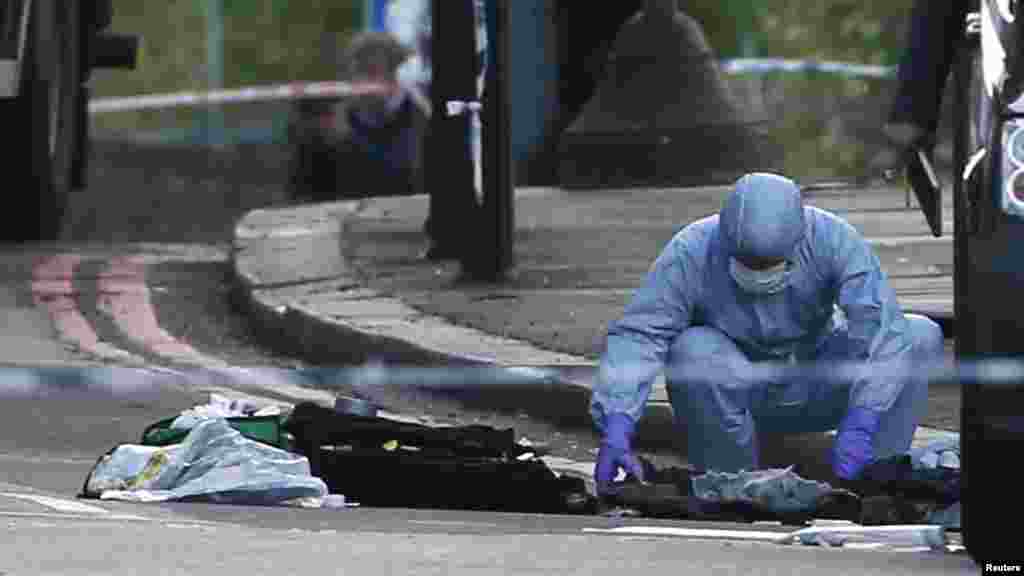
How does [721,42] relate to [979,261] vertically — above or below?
below

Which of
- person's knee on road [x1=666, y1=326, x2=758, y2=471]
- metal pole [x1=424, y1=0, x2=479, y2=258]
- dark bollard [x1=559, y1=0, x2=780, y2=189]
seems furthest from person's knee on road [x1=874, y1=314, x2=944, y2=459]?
dark bollard [x1=559, y1=0, x2=780, y2=189]

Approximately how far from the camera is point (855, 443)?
25.7ft

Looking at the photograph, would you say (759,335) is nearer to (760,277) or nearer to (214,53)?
(760,277)

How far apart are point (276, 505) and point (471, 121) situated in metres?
4.61

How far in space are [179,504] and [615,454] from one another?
41.8 inches

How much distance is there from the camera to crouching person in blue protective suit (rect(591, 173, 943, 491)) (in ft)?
25.7

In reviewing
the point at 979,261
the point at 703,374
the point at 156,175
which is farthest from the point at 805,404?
the point at 156,175

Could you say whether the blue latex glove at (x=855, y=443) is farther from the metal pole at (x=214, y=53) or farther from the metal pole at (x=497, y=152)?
the metal pole at (x=214, y=53)

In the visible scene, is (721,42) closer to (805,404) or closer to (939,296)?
(939,296)

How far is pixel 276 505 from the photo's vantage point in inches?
297

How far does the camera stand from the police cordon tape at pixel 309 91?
21906 mm

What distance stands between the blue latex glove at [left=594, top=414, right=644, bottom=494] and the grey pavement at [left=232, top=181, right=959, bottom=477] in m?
0.86

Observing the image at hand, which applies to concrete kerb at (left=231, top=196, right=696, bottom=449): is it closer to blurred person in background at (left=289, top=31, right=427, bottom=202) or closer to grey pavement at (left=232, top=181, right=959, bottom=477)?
grey pavement at (left=232, top=181, right=959, bottom=477)
